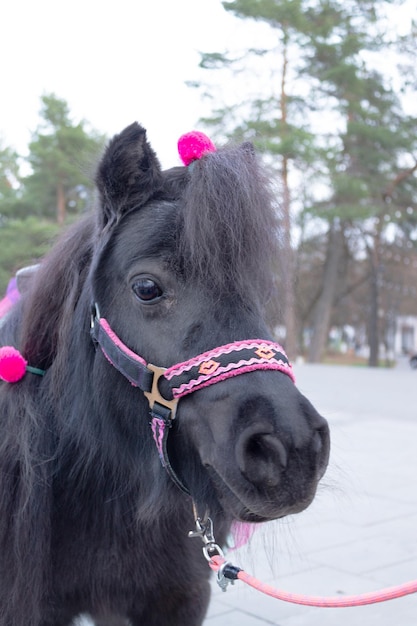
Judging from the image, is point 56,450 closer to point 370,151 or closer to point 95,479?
point 95,479

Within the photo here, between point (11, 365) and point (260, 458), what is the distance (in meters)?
0.95

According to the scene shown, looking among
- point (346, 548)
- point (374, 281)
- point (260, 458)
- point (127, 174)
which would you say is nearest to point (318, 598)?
point (260, 458)

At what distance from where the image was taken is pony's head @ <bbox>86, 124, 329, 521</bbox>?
1.48 meters

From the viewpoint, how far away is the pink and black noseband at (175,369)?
5.17 feet

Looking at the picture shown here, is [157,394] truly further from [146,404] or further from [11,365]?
[11,365]

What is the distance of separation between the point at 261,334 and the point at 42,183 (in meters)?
22.8

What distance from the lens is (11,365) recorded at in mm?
2072

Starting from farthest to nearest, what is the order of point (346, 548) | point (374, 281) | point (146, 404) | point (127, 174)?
point (374, 281) < point (346, 548) < point (127, 174) < point (146, 404)

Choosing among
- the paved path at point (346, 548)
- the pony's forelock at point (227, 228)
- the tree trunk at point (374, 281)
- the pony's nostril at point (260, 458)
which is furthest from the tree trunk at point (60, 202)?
the pony's nostril at point (260, 458)

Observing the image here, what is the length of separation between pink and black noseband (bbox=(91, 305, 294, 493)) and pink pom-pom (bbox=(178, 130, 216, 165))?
0.55 meters

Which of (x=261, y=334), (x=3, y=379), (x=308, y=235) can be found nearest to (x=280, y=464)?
(x=261, y=334)

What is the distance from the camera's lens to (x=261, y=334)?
1675 millimetres

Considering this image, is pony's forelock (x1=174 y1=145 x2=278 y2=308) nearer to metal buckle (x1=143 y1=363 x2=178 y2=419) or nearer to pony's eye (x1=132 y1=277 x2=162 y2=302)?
pony's eye (x1=132 y1=277 x2=162 y2=302)

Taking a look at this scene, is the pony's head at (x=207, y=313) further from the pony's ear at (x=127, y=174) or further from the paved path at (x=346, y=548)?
the paved path at (x=346, y=548)
